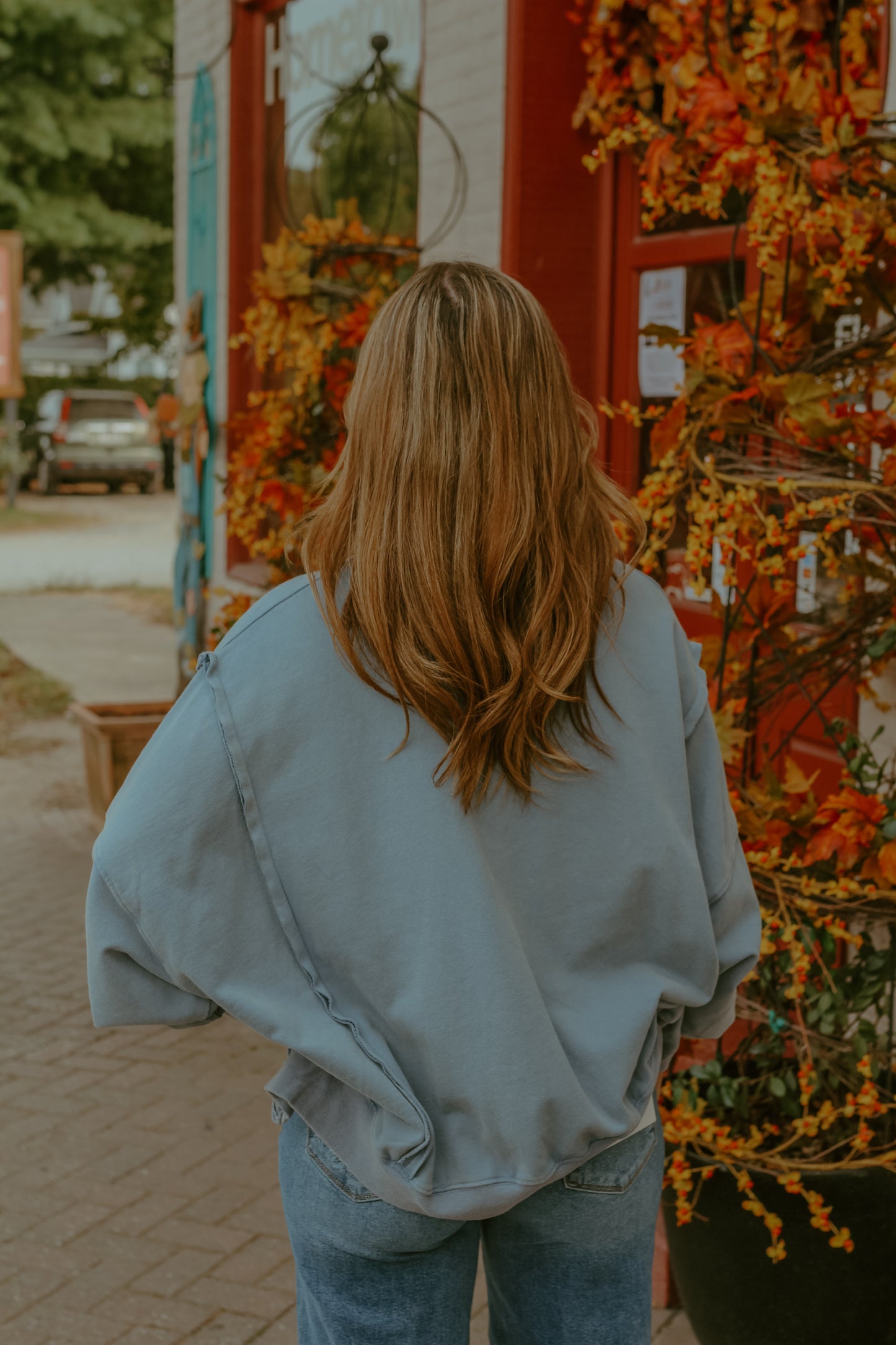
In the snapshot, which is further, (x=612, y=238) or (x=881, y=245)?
(x=612, y=238)

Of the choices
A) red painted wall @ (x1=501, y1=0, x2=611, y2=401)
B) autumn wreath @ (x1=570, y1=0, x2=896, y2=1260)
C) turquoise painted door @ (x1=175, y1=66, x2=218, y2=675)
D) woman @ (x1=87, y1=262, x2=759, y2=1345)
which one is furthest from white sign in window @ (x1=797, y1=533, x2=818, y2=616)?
turquoise painted door @ (x1=175, y1=66, x2=218, y2=675)

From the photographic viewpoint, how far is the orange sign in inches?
393

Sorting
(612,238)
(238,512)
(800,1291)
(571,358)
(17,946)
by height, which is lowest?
(17,946)

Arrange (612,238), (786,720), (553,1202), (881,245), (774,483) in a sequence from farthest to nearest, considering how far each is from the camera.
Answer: (612,238) < (786,720) < (881,245) < (774,483) < (553,1202)

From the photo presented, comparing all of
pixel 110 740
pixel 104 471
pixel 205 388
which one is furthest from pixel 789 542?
pixel 104 471

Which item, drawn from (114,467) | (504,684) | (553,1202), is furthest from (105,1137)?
(114,467)

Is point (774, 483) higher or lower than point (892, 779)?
higher

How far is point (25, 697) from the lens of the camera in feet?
33.2

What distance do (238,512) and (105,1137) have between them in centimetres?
201

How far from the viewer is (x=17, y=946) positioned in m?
5.57

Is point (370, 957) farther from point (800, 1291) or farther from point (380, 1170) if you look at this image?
point (800, 1291)

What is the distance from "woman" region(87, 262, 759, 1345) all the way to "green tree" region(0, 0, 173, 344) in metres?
21.1

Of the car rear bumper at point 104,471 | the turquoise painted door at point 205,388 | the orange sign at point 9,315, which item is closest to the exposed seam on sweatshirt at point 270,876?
the turquoise painted door at point 205,388

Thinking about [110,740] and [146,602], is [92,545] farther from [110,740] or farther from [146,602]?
[110,740]
